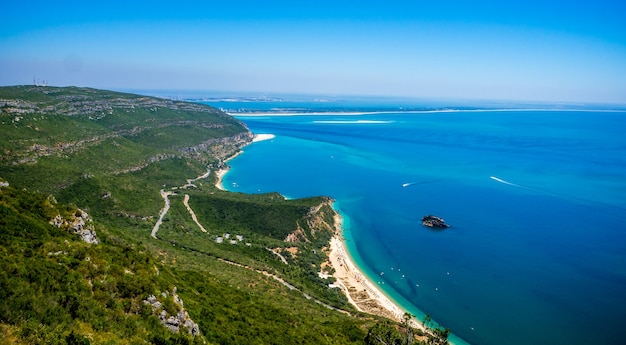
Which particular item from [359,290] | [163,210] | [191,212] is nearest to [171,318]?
[359,290]

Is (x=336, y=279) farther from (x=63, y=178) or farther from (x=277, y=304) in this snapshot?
(x=63, y=178)

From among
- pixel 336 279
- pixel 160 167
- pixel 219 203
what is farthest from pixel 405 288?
pixel 160 167

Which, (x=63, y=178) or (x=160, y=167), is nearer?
(x=63, y=178)

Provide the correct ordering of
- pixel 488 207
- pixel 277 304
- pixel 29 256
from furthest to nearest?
pixel 488 207
pixel 277 304
pixel 29 256

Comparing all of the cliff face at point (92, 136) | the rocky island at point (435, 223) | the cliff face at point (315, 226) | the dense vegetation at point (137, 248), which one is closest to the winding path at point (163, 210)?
the dense vegetation at point (137, 248)

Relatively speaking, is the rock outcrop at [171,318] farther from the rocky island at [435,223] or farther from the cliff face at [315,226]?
the rocky island at [435,223]

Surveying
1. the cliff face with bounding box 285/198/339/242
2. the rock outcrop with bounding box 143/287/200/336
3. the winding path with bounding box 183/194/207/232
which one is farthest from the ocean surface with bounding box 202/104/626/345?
the rock outcrop with bounding box 143/287/200/336

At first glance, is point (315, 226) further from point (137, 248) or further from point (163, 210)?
point (137, 248)
